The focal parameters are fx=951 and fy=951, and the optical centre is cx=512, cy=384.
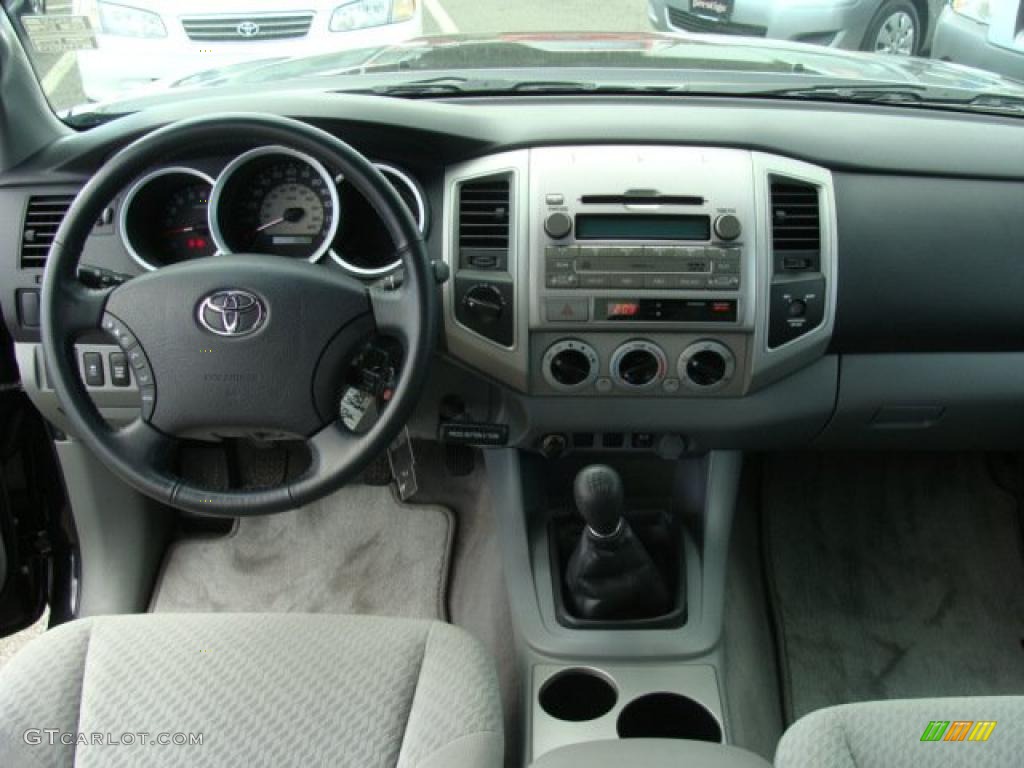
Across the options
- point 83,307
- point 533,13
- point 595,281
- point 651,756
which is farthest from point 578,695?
point 533,13

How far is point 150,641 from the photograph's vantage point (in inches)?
56.6

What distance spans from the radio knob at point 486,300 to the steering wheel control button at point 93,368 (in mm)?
677

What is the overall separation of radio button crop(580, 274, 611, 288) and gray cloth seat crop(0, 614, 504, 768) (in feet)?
2.01

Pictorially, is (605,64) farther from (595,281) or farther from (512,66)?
(595,281)

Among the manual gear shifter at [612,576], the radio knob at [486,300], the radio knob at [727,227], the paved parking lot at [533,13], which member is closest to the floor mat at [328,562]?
the manual gear shifter at [612,576]

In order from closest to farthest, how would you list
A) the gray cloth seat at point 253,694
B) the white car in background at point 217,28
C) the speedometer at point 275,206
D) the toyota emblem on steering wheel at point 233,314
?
the gray cloth seat at point 253,694
the toyota emblem on steering wheel at point 233,314
the speedometer at point 275,206
the white car in background at point 217,28

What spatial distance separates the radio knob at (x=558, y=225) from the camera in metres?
1.59

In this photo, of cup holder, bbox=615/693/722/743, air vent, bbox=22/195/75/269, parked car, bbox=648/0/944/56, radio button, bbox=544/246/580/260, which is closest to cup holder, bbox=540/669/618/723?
cup holder, bbox=615/693/722/743

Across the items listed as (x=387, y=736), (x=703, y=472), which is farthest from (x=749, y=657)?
(x=387, y=736)

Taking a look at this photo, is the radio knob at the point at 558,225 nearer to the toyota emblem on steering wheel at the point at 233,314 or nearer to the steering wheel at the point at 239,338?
the steering wheel at the point at 239,338

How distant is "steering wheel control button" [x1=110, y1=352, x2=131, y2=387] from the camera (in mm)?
1701

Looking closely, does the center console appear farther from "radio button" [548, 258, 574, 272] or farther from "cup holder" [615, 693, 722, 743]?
"cup holder" [615, 693, 722, 743]

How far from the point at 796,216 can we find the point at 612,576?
28.7 inches

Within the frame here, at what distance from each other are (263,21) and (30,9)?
46.9 inches
